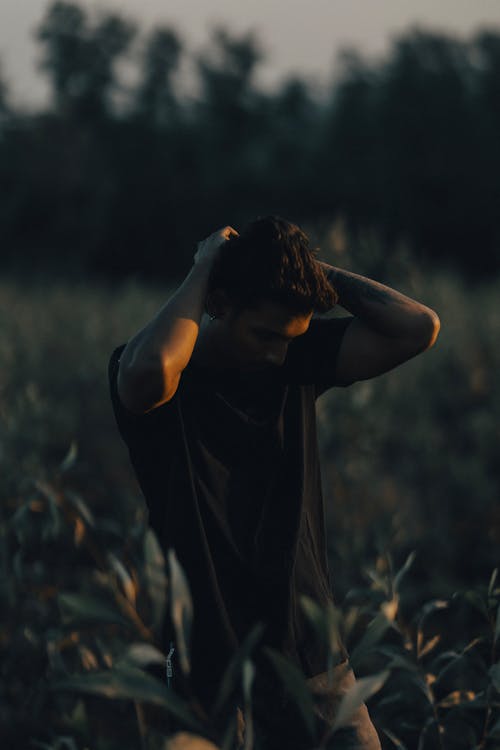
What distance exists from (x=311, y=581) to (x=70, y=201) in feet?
78.7

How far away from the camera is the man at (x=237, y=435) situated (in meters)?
1.73

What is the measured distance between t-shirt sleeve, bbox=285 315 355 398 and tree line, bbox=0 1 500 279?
20866mm

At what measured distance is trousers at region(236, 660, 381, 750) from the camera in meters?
1.78

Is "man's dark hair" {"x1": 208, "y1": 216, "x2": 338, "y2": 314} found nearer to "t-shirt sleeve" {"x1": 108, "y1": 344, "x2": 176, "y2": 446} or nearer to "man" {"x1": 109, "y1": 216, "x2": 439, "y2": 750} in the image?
"man" {"x1": 109, "y1": 216, "x2": 439, "y2": 750}

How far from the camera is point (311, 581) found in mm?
1844

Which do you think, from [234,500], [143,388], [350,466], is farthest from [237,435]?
[350,466]

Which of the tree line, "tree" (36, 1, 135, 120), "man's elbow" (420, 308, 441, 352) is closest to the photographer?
"man's elbow" (420, 308, 441, 352)

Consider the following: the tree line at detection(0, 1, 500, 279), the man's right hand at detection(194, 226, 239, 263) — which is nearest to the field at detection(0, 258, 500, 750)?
the man's right hand at detection(194, 226, 239, 263)

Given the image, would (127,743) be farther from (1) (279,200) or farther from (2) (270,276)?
(1) (279,200)

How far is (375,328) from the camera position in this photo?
201 centimetres

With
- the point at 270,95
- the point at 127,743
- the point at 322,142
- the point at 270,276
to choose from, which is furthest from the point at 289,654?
the point at 270,95

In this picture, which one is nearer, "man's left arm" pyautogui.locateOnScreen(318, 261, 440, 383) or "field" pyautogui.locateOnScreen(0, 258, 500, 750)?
"man's left arm" pyautogui.locateOnScreen(318, 261, 440, 383)

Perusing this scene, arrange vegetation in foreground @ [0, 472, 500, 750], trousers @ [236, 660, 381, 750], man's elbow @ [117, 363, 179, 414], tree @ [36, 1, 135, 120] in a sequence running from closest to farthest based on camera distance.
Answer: vegetation in foreground @ [0, 472, 500, 750] → man's elbow @ [117, 363, 179, 414] → trousers @ [236, 660, 381, 750] → tree @ [36, 1, 135, 120]

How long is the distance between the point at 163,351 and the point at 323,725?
2.62 feet
